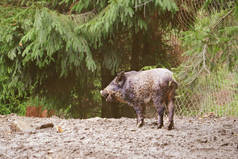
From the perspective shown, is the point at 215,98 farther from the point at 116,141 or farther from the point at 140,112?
the point at 116,141

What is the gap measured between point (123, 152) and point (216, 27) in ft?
7.58

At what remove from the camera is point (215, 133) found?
16.0ft

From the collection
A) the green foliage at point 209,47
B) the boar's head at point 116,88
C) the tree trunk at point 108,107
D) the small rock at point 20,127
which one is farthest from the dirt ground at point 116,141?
the tree trunk at point 108,107

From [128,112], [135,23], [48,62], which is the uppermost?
[135,23]

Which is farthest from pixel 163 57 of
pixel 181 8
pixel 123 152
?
pixel 123 152

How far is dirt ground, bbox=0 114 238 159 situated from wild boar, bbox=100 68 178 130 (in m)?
0.34

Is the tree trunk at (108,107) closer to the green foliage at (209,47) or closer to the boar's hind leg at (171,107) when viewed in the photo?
the boar's hind leg at (171,107)

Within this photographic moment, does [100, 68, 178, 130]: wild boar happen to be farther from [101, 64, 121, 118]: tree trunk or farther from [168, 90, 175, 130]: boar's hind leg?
[101, 64, 121, 118]: tree trunk

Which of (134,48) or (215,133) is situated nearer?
(215,133)

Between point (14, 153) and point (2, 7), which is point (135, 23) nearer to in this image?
point (2, 7)

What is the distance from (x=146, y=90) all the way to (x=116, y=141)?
1152mm

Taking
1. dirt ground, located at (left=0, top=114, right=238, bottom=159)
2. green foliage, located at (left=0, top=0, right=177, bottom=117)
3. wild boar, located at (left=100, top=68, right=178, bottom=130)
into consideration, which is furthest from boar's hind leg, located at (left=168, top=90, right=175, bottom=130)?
green foliage, located at (left=0, top=0, right=177, bottom=117)

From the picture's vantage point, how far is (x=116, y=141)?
4195 millimetres

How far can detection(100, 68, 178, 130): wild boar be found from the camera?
491 cm
